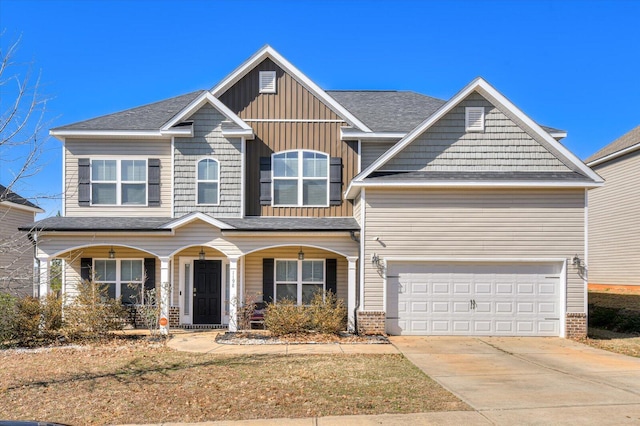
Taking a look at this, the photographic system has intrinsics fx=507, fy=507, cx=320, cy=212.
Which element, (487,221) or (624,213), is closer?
(487,221)

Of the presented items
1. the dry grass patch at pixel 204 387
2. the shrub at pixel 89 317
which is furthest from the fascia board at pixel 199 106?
the dry grass patch at pixel 204 387

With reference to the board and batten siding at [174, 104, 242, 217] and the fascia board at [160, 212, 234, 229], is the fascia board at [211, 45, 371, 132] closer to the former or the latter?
the board and batten siding at [174, 104, 242, 217]

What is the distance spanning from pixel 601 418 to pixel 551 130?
452 inches

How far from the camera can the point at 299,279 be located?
1591 centimetres

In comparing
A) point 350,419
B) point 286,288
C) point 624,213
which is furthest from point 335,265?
point 624,213

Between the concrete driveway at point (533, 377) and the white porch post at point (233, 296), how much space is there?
4.47 metres

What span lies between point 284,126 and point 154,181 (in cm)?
443

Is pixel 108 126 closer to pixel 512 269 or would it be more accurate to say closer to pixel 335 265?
pixel 335 265

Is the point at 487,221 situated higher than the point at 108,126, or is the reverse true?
the point at 108,126

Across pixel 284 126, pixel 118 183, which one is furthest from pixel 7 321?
pixel 284 126

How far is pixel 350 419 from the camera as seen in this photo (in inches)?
266

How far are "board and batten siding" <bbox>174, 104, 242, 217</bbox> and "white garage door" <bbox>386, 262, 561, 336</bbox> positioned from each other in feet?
17.6

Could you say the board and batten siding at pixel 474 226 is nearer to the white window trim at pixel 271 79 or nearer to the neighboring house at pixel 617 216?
the white window trim at pixel 271 79

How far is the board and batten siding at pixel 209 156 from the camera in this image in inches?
612
